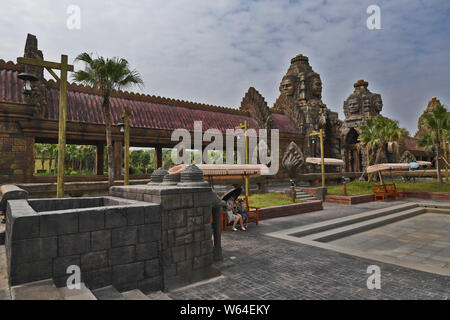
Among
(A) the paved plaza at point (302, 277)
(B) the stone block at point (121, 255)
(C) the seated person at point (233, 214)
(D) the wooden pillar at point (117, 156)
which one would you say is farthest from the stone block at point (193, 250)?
(D) the wooden pillar at point (117, 156)

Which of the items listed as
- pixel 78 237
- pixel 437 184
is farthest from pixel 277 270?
pixel 437 184

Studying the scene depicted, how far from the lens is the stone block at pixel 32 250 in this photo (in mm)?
3477

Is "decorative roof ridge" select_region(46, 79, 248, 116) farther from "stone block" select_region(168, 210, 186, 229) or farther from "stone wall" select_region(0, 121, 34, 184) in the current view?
"stone block" select_region(168, 210, 186, 229)

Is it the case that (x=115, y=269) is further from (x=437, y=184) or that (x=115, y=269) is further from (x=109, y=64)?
(x=437, y=184)

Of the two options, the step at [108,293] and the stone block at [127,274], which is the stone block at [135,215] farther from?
the step at [108,293]

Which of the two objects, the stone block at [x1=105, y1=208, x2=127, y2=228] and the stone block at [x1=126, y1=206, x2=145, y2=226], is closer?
the stone block at [x1=105, y1=208, x2=127, y2=228]

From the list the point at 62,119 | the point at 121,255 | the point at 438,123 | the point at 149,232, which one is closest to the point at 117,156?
the point at 62,119

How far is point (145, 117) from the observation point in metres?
19.7

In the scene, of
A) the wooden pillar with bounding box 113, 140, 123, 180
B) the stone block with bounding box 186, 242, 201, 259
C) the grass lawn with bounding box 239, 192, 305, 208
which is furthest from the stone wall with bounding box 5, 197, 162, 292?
the wooden pillar with bounding box 113, 140, 123, 180

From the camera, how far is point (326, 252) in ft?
23.1

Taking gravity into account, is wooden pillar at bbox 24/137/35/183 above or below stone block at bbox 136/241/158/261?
above

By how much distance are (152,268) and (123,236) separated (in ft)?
2.83

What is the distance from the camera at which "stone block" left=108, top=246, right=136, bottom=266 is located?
433 cm
